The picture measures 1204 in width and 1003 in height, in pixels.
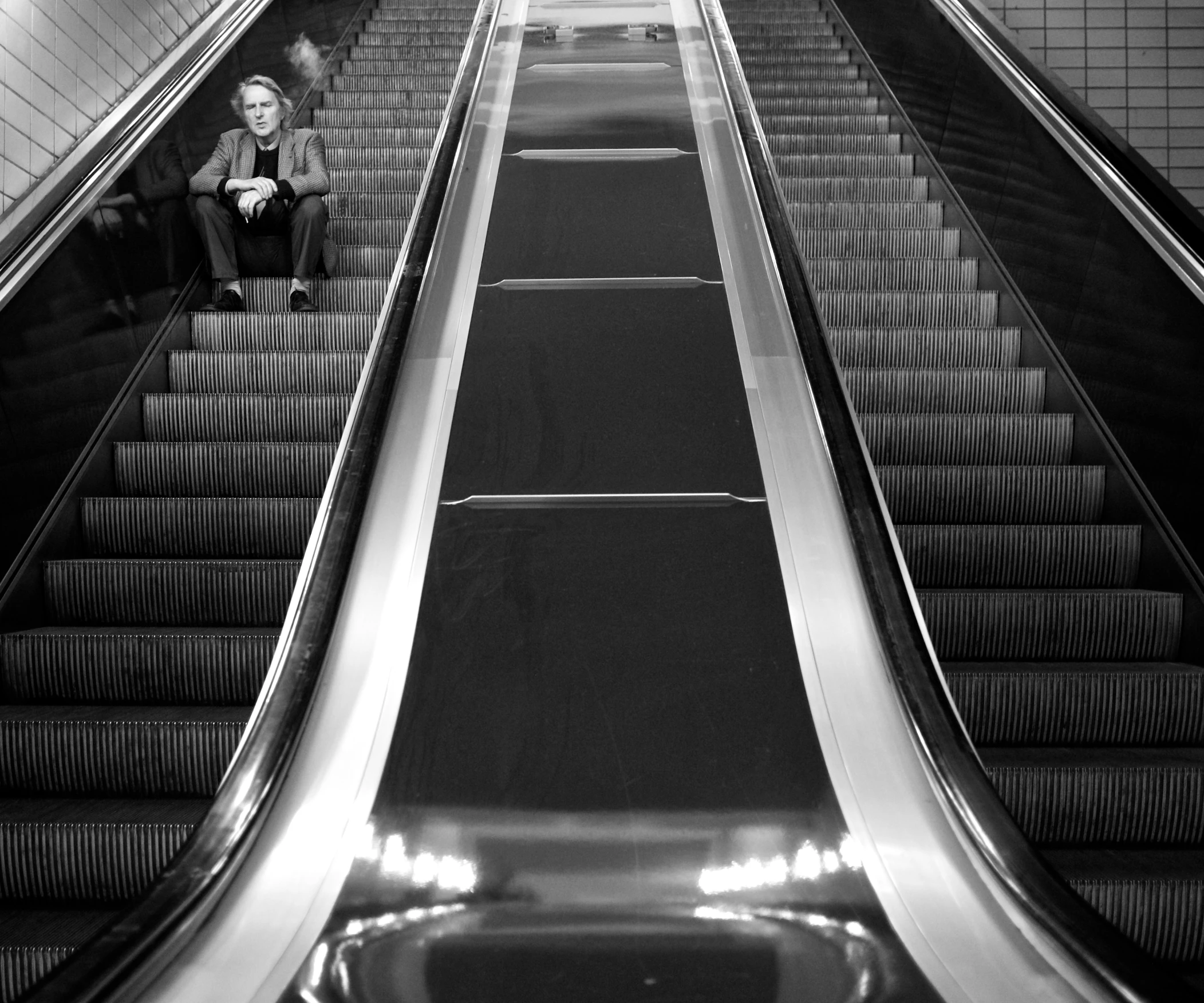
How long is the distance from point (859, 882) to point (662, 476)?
1.25 metres

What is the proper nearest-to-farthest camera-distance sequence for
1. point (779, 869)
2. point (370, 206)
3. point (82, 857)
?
point (779, 869), point (82, 857), point (370, 206)

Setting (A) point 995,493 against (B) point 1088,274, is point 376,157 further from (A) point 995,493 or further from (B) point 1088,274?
(A) point 995,493

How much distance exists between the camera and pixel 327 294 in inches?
175

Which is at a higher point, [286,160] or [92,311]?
[286,160]

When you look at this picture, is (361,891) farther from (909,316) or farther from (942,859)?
(909,316)

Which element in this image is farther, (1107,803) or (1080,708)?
(1080,708)

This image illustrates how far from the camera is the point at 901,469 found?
11.2 ft

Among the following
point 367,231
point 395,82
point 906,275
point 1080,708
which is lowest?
point 1080,708

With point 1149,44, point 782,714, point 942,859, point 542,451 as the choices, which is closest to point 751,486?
point 542,451

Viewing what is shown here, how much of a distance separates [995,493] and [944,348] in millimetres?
863

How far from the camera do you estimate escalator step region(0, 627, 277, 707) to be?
9.10ft

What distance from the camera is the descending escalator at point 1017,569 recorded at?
2480 millimetres

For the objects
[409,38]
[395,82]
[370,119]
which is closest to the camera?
[370,119]

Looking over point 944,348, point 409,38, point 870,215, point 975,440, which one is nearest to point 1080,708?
point 975,440
